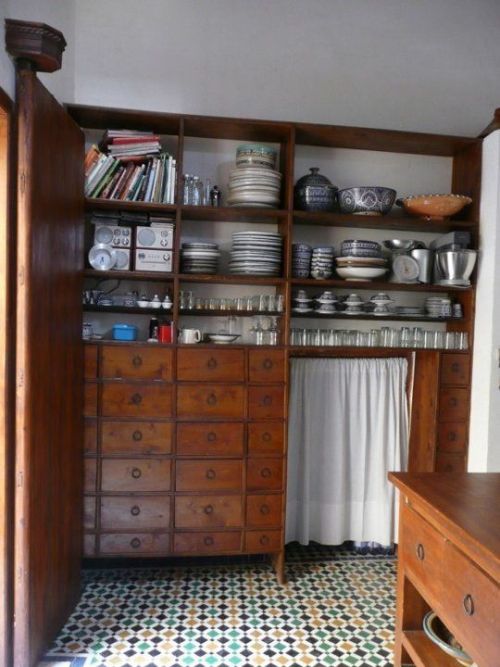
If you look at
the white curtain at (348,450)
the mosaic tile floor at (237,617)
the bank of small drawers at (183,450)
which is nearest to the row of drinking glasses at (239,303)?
the bank of small drawers at (183,450)

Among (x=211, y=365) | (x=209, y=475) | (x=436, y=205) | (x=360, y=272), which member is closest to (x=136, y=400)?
(x=211, y=365)

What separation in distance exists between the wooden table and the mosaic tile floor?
673mm

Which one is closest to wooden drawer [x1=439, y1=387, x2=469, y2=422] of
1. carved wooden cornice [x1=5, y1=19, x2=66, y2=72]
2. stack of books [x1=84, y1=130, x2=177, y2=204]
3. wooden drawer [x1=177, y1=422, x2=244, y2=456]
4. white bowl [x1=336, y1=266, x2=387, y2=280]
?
white bowl [x1=336, y1=266, x2=387, y2=280]

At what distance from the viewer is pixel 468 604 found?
107 centimetres

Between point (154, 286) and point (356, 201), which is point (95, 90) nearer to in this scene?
point (154, 286)

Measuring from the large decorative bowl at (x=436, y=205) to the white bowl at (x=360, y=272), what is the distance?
14.9 inches

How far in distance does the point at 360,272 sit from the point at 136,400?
1323 millimetres

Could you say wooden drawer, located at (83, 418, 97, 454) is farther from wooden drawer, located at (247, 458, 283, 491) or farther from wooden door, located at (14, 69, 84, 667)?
wooden drawer, located at (247, 458, 283, 491)

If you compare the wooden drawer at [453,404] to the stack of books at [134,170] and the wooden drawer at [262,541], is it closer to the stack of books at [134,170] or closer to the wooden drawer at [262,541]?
the wooden drawer at [262,541]

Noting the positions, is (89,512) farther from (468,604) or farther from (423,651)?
(468,604)

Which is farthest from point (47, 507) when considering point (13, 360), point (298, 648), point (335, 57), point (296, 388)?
point (335, 57)

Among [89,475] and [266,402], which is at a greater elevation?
[266,402]

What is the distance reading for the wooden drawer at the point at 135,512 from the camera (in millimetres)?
2354

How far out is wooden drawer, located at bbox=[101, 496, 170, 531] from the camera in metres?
2.35
